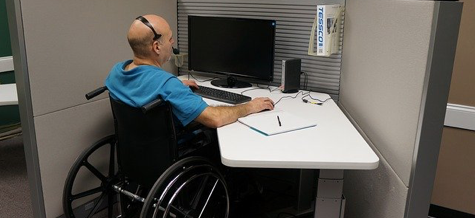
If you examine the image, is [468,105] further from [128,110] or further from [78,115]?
[78,115]

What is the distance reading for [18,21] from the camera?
1559 mm

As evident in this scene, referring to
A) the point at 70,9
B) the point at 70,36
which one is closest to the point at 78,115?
the point at 70,36

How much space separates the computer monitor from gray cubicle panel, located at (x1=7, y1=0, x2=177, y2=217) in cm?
40

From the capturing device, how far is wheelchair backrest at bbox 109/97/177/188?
144 cm

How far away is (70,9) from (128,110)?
63cm

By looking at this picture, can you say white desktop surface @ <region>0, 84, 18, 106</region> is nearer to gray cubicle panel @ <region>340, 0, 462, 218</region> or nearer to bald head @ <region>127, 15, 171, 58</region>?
bald head @ <region>127, 15, 171, 58</region>

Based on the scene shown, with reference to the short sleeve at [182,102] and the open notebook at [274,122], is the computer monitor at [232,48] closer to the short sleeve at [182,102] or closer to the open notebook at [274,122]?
the open notebook at [274,122]

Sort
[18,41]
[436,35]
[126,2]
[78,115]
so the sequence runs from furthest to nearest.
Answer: [126,2] → [78,115] → [18,41] → [436,35]

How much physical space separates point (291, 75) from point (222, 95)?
0.40m

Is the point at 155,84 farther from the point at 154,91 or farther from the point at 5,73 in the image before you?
the point at 5,73

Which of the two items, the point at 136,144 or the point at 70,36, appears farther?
the point at 70,36

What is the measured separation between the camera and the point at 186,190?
5.06ft

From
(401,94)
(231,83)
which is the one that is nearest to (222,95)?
(231,83)

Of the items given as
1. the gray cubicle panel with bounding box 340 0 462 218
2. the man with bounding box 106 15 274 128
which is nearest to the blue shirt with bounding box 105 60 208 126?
the man with bounding box 106 15 274 128
